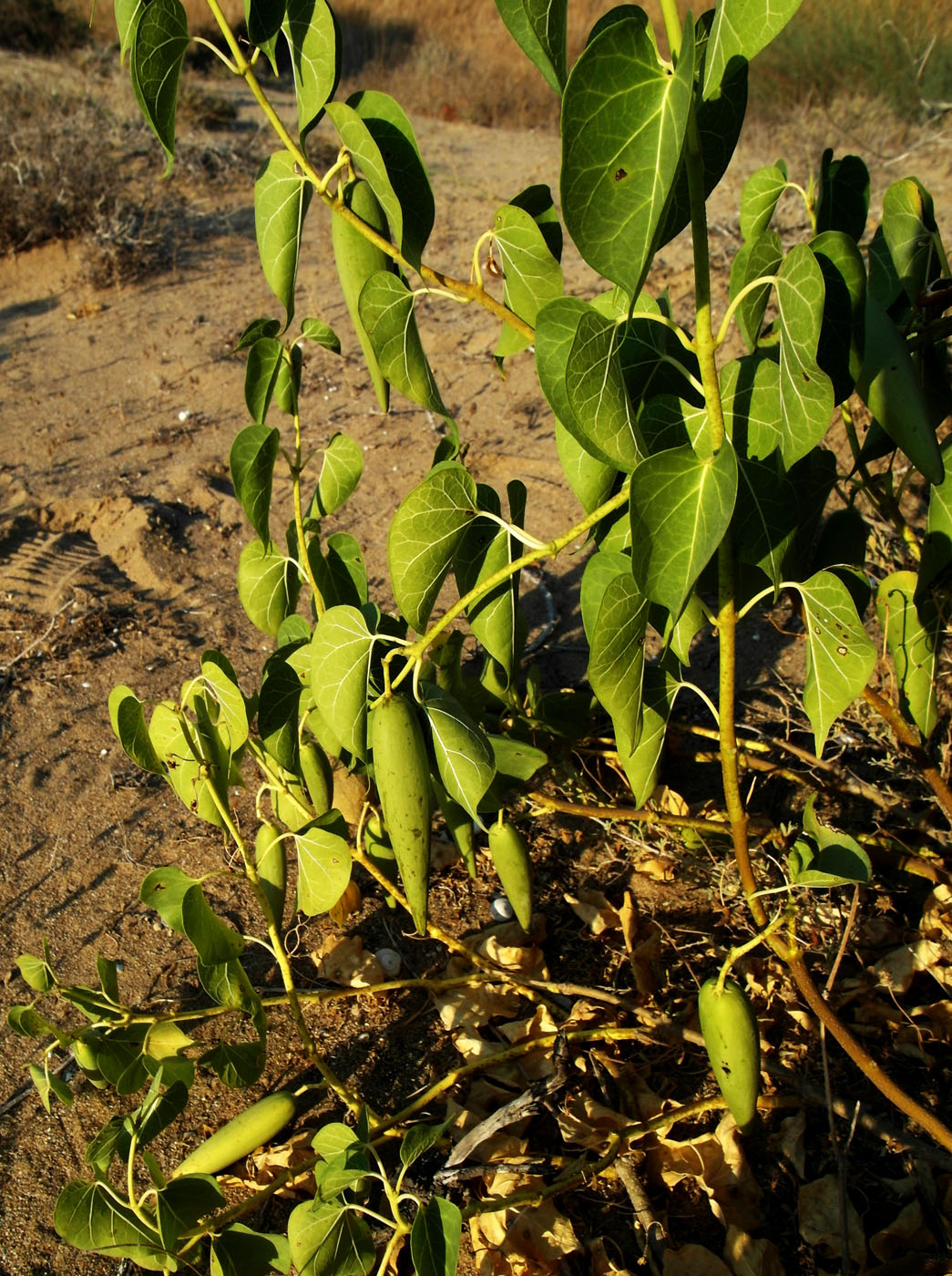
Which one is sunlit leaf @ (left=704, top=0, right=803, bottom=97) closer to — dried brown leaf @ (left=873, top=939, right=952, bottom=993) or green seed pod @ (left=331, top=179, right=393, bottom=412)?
green seed pod @ (left=331, top=179, right=393, bottom=412)

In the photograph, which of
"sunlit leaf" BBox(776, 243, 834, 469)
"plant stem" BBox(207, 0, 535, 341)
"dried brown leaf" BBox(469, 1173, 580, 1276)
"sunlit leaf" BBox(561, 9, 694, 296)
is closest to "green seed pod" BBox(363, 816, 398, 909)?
"dried brown leaf" BBox(469, 1173, 580, 1276)

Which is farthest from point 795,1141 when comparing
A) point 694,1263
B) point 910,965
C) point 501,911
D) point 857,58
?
point 857,58

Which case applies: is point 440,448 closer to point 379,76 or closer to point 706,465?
point 706,465

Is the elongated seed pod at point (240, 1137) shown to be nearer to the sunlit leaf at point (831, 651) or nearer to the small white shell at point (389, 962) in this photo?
the small white shell at point (389, 962)

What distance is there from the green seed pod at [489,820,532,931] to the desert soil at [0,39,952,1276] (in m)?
0.36

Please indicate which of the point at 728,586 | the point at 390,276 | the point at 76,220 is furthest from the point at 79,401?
the point at 728,586

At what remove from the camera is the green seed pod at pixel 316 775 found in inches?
57.9

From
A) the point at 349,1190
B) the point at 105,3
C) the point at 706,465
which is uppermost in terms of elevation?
the point at 105,3

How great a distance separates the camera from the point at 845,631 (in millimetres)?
1044

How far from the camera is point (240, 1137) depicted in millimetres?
1331

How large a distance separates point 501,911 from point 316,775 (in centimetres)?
50

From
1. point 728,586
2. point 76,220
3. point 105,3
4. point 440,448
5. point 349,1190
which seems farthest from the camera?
point 105,3

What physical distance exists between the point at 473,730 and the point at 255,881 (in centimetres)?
42

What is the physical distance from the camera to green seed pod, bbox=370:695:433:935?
96 cm
